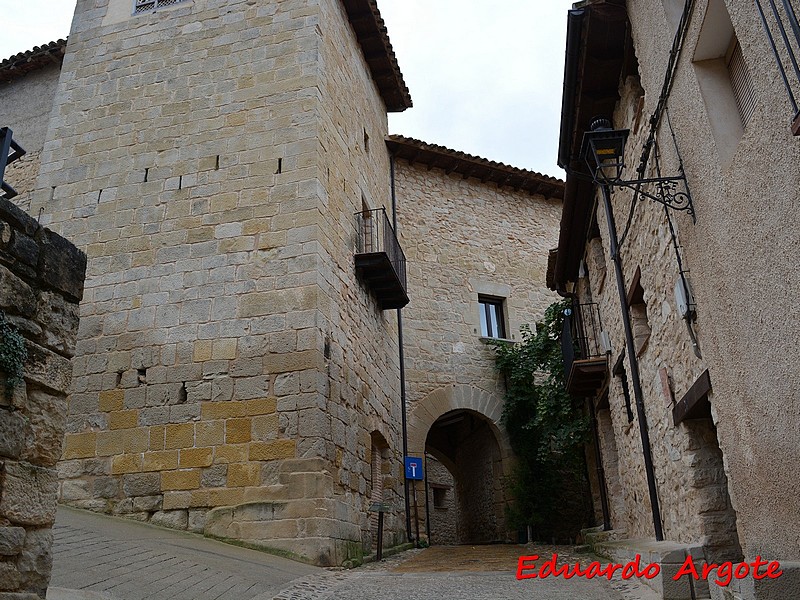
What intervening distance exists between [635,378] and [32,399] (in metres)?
5.41

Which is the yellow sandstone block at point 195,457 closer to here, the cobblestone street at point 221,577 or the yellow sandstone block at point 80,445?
the cobblestone street at point 221,577

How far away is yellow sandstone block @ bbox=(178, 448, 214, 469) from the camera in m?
7.27

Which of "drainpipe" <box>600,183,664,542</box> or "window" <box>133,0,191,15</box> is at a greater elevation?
"window" <box>133,0,191,15</box>

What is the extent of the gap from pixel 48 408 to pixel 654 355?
5.08m

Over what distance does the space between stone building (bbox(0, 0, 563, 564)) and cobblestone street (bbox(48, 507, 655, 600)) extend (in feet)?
2.27

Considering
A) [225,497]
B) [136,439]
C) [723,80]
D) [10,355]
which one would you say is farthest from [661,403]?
[136,439]

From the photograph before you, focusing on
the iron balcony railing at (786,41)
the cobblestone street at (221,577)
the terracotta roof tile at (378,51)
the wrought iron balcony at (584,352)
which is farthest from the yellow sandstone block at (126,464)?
the terracotta roof tile at (378,51)

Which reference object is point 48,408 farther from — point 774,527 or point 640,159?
point 640,159

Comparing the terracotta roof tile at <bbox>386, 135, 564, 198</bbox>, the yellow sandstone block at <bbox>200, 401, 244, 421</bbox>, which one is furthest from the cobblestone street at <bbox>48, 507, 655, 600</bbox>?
the terracotta roof tile at <bbox>386, 135, 564, 198</bbox>

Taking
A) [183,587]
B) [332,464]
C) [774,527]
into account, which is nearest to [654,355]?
[774,527]

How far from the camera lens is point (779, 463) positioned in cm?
339

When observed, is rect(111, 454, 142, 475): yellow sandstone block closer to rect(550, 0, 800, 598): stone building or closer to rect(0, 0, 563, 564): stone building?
rect(0, 0, 563, 564): stone building

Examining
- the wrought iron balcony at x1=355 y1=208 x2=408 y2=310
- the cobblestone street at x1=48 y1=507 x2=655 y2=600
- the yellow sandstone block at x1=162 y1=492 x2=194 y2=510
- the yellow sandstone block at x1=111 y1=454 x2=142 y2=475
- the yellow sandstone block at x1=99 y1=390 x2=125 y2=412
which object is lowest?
the cobblestone street at x1=48 y1=507 x2=655 y2=600

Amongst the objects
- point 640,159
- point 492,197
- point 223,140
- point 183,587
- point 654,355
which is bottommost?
point 183,587
